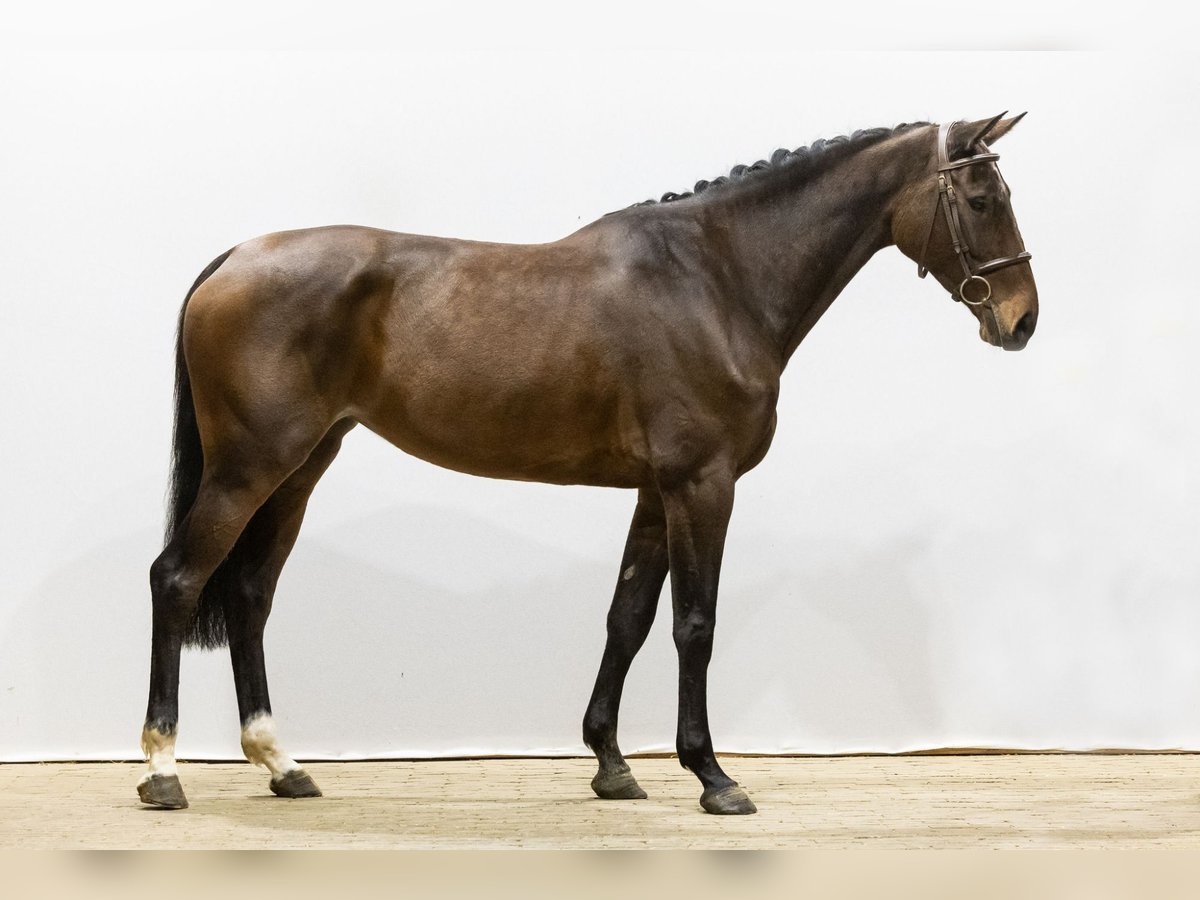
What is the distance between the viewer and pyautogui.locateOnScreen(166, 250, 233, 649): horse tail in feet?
12.5

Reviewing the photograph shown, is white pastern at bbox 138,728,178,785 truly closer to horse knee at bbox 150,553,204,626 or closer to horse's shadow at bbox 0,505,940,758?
horse knee at bbox 150,553,204,626

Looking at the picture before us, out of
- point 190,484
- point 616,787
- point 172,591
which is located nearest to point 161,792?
point 172,591

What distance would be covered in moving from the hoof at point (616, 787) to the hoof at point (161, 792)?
126 cm

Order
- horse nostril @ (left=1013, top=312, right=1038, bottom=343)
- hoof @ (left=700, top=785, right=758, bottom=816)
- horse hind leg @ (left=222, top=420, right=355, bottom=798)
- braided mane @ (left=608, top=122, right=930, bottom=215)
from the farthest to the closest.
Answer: horse hind leg @ (left=222, top=420, right=355, bottom=798) < braided mane @ (left=608, top=122, right=930, bottom=215) < horse nostril @ (left=1013, top=312, right=1038, bottom=343) < hoof @ (left=700, top=785, right=758, bottom=816)

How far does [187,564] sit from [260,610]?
1.24 feet

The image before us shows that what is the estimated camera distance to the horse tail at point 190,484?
382 centimetres

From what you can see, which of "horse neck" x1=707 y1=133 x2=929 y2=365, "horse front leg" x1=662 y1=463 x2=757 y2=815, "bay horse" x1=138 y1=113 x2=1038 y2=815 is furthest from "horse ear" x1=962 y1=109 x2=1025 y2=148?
"horse front leg" x1=662 y1=463 x2=757 y2=815

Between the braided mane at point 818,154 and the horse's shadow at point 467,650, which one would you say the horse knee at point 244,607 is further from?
the braided mane at point 818,154

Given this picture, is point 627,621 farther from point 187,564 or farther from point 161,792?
point 161,792

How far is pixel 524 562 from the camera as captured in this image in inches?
188

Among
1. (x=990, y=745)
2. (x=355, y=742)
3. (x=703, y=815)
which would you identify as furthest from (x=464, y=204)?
(x=990, y=745)

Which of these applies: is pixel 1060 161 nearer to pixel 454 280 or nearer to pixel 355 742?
pixel 454 280

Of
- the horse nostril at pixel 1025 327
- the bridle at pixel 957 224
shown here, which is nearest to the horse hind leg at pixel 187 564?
the bridle at pixel 957 224

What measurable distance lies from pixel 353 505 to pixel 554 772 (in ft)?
4.25
